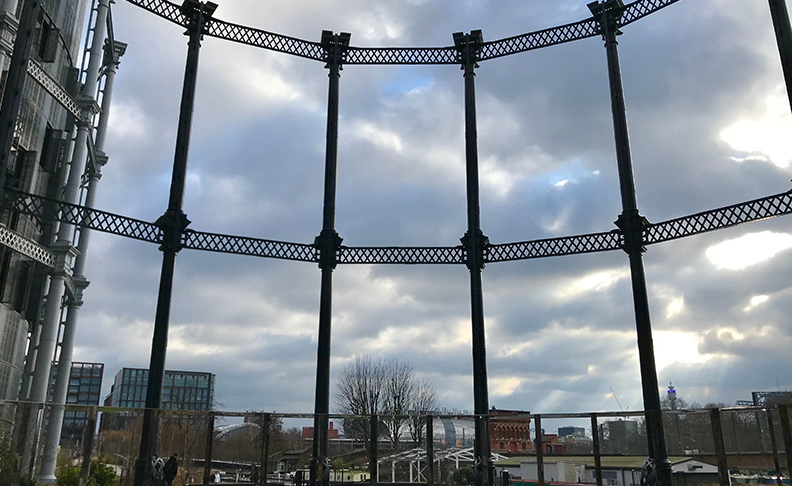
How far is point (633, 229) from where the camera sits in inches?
664

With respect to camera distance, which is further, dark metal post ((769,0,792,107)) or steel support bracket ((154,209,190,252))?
steel support bracket ((154,209,190,252))

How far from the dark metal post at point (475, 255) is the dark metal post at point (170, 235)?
26.8ft

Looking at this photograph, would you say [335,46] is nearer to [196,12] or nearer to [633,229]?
[196,12]

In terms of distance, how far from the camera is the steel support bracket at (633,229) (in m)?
16.8

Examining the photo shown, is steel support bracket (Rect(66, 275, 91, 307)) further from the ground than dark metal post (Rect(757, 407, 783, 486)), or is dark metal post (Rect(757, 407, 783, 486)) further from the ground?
steel support bracket (Rect(66, 275, 91, 307))

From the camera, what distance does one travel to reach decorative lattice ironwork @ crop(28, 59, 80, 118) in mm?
18561

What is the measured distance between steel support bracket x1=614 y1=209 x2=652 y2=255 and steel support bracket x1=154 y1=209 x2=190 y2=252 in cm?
1234

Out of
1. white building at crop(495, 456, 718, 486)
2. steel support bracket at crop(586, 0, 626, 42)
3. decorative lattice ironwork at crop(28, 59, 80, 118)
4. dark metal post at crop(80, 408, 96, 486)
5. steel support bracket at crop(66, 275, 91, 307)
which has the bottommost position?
white building at crop(495, 456, 718, 486)

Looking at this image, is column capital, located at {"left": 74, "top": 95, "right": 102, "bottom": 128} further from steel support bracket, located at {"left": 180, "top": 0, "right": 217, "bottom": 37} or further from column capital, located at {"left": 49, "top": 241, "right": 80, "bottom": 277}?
steel support bracket, located at {"left": 180, "top": 0, "right": 217, "bottom": 37}

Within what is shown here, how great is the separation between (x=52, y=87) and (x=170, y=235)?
7349 mm

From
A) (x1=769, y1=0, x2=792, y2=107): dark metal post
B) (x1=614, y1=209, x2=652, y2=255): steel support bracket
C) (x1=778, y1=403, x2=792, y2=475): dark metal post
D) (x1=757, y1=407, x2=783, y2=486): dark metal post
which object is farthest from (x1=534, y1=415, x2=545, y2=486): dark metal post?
(x1=769, y1=0, x2=792, y2=107): dark metal post

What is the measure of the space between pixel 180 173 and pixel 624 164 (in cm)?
1282

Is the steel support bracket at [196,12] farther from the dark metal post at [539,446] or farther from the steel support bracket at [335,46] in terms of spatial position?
the dark metal post at [539,446]

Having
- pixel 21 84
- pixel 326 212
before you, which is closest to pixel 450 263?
pixel 326 212
